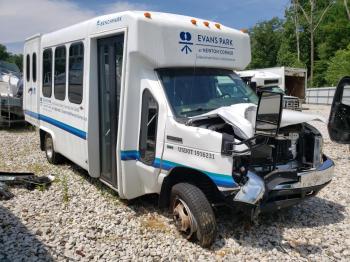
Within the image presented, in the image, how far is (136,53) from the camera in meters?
5.06

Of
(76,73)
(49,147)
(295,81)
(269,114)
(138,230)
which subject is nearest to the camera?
(269,114)

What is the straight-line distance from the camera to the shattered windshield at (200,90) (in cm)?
504

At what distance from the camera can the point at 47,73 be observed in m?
8.29

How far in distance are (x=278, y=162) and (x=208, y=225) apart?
1.29 m

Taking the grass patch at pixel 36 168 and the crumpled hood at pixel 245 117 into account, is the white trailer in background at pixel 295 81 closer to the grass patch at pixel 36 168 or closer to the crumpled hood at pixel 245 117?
the grass patch at pixel 36 168

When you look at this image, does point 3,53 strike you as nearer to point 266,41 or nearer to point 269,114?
point 266,41

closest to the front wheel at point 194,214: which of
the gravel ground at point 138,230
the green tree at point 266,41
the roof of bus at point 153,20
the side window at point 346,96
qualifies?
the gravel ground at point 138,230

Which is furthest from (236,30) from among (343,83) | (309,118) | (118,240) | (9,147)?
(9,147)

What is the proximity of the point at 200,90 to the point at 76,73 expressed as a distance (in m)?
2.51

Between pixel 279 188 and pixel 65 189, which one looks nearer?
pixel 279 188

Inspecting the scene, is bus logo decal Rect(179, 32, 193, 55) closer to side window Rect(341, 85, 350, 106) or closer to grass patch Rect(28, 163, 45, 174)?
side window Rect(341, 85, 350, 106)

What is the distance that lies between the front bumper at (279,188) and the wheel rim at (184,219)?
1.82 feet

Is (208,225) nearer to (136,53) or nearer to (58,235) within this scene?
(58,235)

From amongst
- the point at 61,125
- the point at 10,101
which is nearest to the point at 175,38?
the point at 61,125
